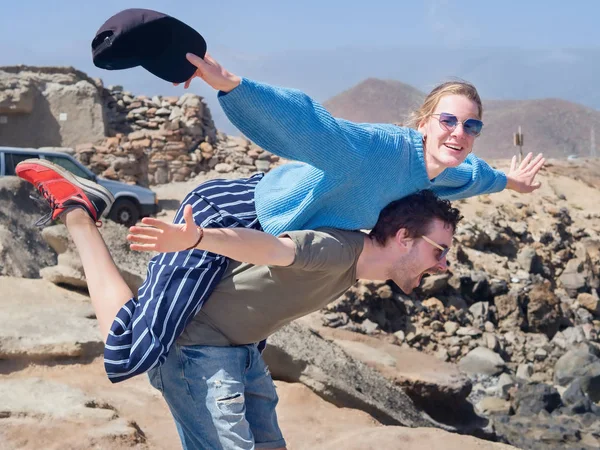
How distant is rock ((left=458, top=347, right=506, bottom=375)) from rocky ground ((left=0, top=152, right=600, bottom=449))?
0.02 meters

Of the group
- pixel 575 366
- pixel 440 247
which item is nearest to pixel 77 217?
pixel 440 247

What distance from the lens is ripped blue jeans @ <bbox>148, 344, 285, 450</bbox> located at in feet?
9.91

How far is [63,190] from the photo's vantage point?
3676 millimetres

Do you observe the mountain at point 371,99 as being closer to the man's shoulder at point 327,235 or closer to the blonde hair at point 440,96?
the blonde hair at point 440,96

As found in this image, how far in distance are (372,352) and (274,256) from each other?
222 inches

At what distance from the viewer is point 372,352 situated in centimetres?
820

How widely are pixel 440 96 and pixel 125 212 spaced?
13.2 meters

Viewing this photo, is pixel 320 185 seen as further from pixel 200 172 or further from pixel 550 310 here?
pixel 200 172

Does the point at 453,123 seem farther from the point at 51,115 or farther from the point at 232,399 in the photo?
the point at 51,115

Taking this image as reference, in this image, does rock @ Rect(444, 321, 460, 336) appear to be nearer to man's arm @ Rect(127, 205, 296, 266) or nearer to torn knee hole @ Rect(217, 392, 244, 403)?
torn knee hole @ Rect(217, 392, 244, 403)

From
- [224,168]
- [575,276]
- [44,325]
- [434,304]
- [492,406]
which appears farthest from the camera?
[224,168]

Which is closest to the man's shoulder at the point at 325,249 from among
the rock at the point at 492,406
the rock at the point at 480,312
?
the rock at the point at 492,406

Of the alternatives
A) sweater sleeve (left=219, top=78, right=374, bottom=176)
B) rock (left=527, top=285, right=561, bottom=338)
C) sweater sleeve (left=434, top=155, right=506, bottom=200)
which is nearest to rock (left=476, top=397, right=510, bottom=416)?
rock (left=527, top=285, right=561, bottom=338)

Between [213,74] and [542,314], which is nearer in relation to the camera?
[213,74]
